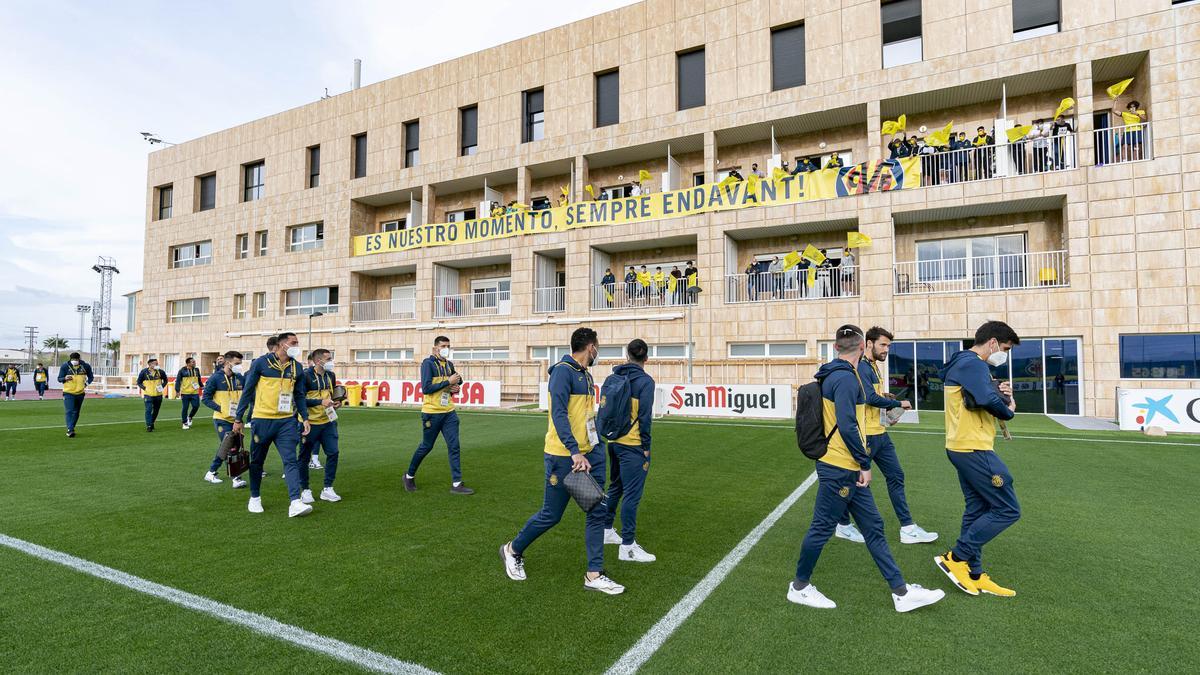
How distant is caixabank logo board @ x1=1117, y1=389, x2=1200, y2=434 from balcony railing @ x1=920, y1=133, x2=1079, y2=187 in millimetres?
8102

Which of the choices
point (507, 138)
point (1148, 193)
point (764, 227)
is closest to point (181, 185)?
point (507, 138)

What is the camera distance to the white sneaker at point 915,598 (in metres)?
3.83

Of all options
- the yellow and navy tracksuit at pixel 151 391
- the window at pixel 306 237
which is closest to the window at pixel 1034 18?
the yellow and navy tracksuit at pixel 151 391

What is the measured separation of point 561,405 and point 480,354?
23.8m

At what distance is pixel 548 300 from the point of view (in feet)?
87.7

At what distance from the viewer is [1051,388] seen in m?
18.3

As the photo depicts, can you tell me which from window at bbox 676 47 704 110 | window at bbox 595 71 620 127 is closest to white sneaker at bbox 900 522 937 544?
window at bbox 676 47 704 110

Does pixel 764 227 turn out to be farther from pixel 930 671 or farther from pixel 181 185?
pixel 181 185

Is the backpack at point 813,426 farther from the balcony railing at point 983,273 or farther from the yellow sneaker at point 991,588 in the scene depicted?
the balcony railing at point 983,273

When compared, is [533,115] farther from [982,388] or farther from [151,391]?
[982,388]

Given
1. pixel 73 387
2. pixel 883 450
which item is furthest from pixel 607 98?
pixel 883 450

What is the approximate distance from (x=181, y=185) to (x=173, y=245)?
4.17m

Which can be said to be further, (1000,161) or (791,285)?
(791,285)

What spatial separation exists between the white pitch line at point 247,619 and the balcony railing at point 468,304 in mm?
→ 23696
